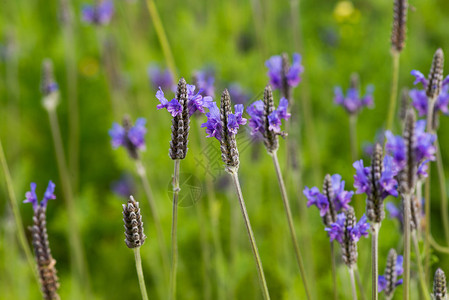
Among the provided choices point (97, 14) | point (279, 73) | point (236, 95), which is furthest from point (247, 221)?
point (97, 14)

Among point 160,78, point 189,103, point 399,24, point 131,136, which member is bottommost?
point 189,103

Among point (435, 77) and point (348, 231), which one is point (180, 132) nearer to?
point (348, 231)

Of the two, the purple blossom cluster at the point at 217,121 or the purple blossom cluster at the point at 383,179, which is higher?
the purple blossom cluster at the point at 217,121

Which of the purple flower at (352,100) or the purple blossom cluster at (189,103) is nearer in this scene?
the purple blossom cluster at (189,103)

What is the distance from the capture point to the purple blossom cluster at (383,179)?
1.00 metres

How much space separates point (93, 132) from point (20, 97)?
0.61 meters

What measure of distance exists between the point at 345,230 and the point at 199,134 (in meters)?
1.84

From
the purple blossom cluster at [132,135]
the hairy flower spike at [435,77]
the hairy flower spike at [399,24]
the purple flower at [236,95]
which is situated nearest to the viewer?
the hairy flower spike at [435,77]

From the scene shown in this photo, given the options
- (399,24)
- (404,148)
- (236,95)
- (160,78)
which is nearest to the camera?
(404,148)

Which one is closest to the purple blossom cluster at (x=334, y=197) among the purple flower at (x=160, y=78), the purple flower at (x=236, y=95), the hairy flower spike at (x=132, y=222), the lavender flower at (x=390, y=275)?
the lavender flower at (x=390, y=275)

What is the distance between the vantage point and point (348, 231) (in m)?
1.12

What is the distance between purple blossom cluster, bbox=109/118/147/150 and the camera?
1707mm

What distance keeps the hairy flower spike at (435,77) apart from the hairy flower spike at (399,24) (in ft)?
1.22

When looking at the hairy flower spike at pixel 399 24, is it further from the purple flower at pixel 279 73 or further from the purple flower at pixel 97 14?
the purple flower at pixel 97 14
